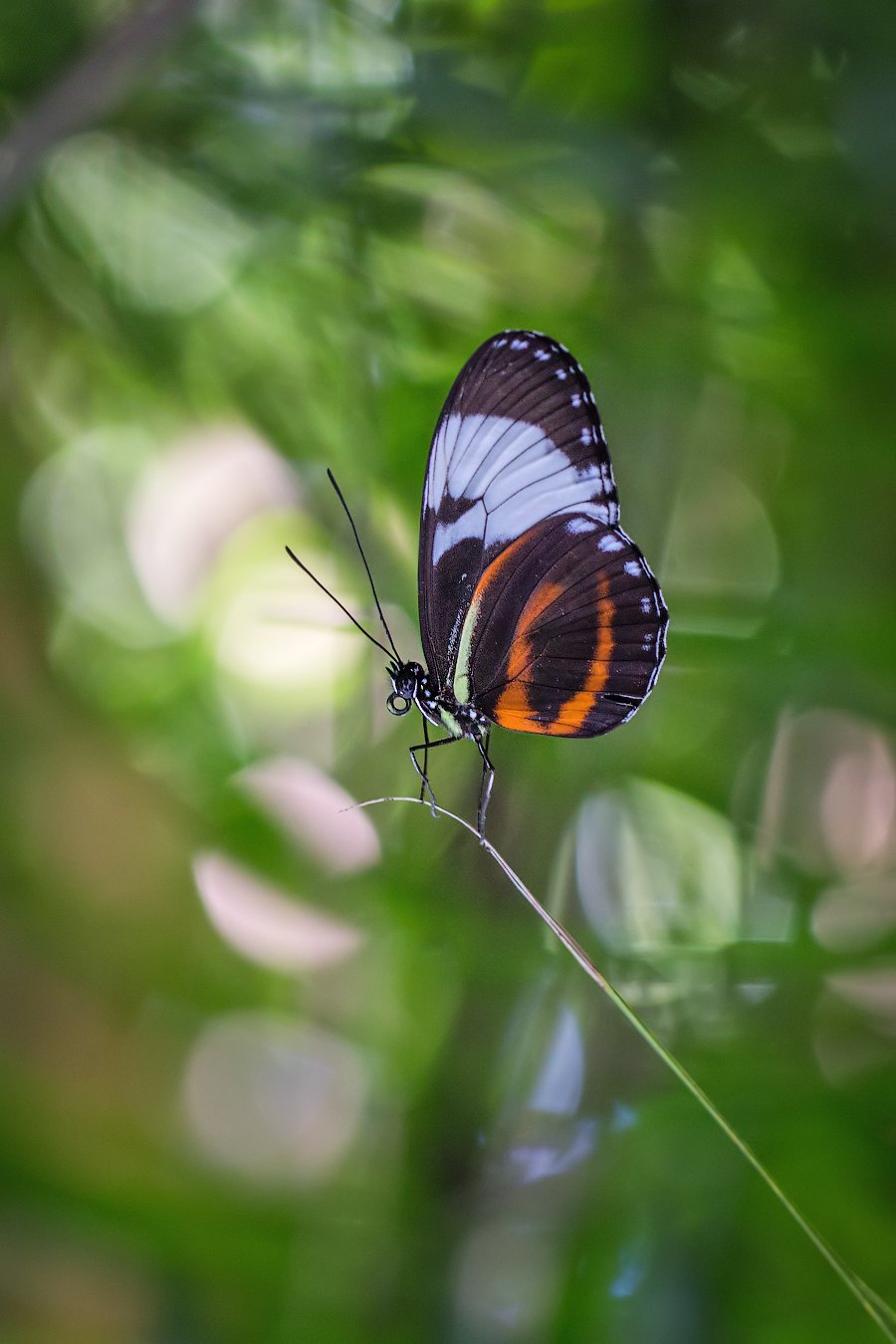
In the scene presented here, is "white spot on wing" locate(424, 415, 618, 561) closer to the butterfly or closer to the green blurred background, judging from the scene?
the butterfly

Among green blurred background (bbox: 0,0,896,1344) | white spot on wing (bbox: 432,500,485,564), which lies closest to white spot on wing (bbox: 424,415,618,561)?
white spot on wing (bbox: 432,500,485,564)

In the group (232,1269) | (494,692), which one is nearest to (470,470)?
(494,692)

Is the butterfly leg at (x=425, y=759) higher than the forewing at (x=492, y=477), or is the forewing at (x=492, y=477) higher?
the forewing at (x=492, y=477)

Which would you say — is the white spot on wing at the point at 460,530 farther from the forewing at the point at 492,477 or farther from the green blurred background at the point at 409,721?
the green blurred background at the point at 409,721

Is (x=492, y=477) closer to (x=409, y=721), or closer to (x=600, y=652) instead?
(x=600, y=652)

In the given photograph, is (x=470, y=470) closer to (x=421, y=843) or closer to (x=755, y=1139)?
(x=421, y=843)

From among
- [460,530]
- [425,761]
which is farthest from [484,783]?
[460,530]

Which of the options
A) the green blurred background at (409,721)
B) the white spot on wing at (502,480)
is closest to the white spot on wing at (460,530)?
the white spot on wing at (502,480)
